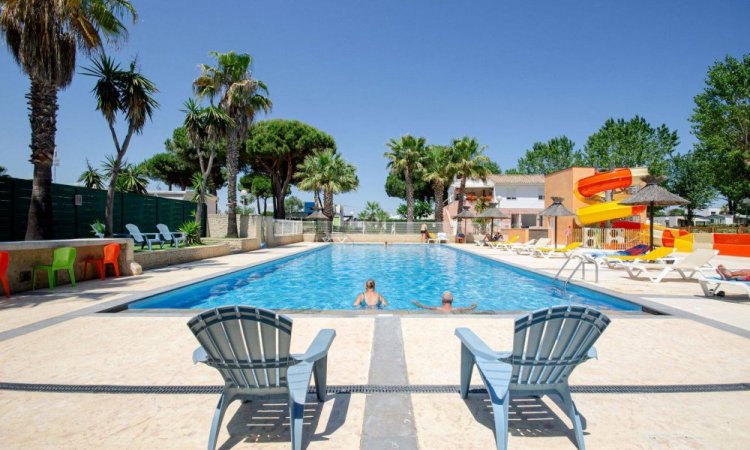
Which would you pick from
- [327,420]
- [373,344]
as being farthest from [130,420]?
[373,344]

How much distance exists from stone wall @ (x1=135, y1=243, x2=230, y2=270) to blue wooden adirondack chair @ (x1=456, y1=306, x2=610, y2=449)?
37.0ft

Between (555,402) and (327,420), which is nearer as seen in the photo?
(327,420)

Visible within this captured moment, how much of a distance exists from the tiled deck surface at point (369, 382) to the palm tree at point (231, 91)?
14.7 m

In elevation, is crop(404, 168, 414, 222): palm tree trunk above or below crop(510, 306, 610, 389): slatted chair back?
above

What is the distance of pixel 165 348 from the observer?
166 inches

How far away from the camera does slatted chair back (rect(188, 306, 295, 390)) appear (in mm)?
2197

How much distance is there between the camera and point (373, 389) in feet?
10.3

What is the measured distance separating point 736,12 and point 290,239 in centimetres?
3630

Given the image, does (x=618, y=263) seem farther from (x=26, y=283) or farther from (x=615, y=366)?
(x=26, y=283)

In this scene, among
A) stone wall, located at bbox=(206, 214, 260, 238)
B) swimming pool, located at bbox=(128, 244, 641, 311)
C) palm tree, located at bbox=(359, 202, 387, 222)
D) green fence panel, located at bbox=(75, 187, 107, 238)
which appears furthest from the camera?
palm tree, located at bbox=(359, 202, 387, 222)

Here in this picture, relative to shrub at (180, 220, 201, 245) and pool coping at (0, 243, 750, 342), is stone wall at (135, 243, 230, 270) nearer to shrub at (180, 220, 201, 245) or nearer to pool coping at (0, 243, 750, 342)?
shrub at (180, 220, 201, 245)

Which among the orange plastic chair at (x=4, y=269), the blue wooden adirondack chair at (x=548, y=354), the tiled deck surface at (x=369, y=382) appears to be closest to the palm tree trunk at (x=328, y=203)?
the orange plastic chair at (x=4, y=269)

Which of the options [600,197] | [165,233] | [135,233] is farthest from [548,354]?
[600,197]

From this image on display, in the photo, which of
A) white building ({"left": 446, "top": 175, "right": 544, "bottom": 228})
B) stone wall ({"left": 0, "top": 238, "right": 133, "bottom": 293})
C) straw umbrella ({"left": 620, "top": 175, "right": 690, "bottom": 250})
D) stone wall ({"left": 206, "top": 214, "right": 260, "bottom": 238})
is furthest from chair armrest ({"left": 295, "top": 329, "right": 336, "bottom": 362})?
white building ({"left": 446, "top": 175, "right": 544, "bottom": 228})
